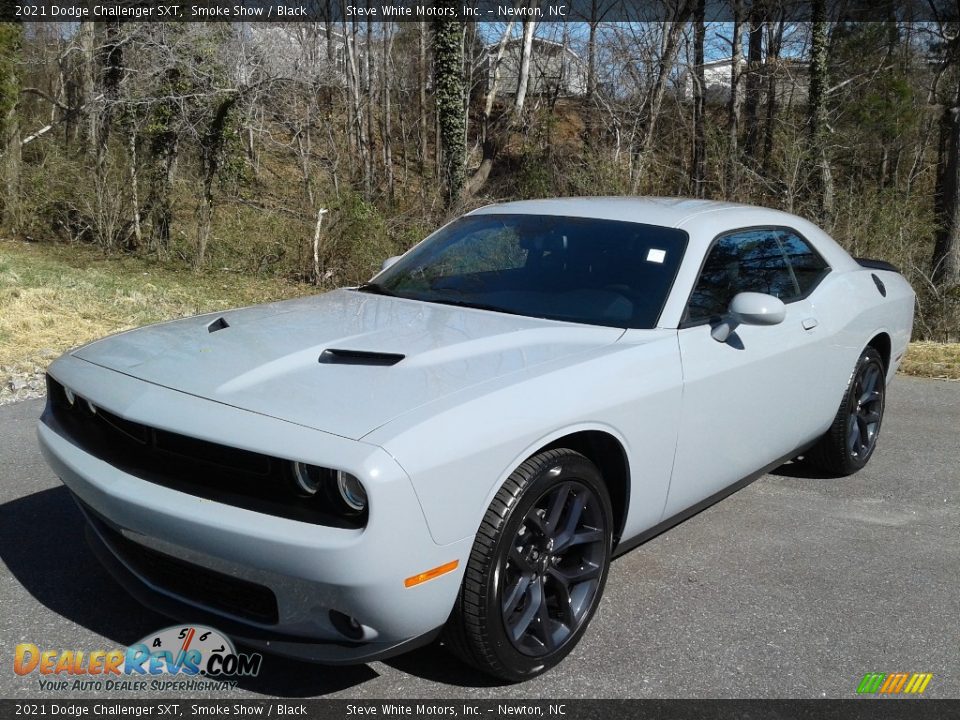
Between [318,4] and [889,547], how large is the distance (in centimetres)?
2565

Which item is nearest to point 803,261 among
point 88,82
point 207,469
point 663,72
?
point 207,469

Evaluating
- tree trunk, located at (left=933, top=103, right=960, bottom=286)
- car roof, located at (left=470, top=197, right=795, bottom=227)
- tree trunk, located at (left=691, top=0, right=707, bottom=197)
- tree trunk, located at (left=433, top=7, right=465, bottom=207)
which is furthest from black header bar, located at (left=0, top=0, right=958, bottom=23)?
car roof, located at (left=470, top=197, right=795, bottom=227)

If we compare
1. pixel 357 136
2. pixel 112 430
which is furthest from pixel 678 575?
pixel 357 136

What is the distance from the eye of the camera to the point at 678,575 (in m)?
3.71

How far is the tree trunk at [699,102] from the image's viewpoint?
18109mm

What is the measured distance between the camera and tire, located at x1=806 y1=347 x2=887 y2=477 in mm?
4762

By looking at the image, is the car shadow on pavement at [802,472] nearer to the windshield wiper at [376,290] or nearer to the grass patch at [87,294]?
the windshield wiper at [376,290]

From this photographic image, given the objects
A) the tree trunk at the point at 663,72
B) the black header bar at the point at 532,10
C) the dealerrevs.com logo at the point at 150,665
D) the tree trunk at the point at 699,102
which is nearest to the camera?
the dealerrevs.com logo at the point at 150,665

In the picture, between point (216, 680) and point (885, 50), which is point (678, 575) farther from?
point (885, 50)

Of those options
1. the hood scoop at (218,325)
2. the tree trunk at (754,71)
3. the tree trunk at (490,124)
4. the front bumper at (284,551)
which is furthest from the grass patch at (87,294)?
the tree trunk at (754,71)

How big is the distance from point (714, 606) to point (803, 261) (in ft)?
6.50

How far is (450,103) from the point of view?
16141 millimetres

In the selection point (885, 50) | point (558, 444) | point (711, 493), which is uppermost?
point (885, 50)

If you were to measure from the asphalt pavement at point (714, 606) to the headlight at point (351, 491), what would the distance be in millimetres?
745
